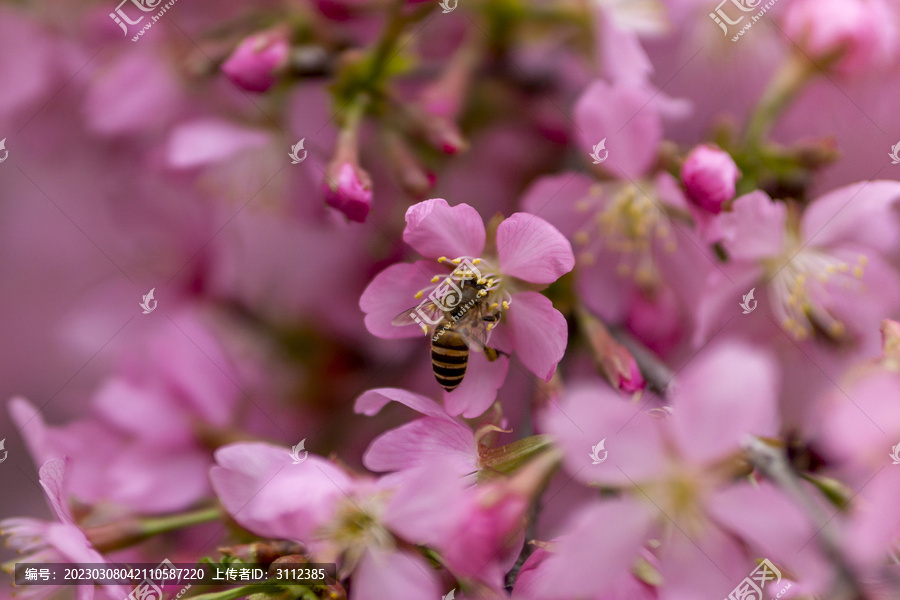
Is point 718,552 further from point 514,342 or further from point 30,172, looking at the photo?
point 30,172

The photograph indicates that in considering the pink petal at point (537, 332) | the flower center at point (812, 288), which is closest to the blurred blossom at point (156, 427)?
the pink petal at point (537, 332)

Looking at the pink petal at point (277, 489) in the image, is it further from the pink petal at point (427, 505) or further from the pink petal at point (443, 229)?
the pink petal at point (443, 229)

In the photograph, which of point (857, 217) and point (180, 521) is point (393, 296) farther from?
point (857, 217)

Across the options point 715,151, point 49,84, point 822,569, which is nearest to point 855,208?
point 715,151

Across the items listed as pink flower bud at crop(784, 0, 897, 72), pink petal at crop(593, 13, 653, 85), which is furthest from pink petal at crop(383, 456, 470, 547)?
pink flower bud at crop(784, 0, 897, 72)

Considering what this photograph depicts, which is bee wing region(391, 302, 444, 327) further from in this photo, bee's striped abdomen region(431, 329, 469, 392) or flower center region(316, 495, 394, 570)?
flower center region(316, 495, 394, 570)

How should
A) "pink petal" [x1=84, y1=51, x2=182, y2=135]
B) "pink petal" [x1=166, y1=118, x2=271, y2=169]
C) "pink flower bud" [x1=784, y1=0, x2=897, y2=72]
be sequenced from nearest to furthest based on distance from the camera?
"pink flower bud" [x1=784, y1=0, x2=897, y2=72] → "pink petal" [x1=166, y1=118, x2=271, y2=169] → "pink petal" [x1=84, y1=51, x2=182, y2=135]
